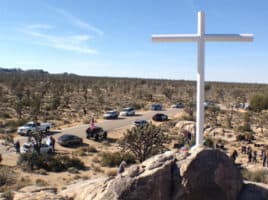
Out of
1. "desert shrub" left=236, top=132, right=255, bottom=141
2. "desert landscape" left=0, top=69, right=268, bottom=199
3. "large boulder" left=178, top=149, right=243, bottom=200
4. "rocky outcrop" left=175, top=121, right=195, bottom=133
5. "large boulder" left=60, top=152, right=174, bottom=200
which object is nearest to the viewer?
"large boulder" left=60, top=152, right=174, bottom=200

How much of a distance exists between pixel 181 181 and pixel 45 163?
17291mm

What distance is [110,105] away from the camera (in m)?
76.5

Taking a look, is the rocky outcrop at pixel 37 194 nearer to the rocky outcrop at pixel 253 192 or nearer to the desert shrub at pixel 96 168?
the rocky outcrop at pixel 253 192

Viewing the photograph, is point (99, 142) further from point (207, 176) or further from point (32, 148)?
point (207, 176)

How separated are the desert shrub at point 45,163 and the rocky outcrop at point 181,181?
14908 mm

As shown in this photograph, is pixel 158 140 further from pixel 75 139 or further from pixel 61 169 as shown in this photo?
pixel 75 139

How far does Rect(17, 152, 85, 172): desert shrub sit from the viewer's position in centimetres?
2661

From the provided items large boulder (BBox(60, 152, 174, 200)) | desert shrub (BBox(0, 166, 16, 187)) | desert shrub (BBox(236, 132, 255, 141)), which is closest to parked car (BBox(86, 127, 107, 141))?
desert shrub (BBox(236, 132, 255, 141))

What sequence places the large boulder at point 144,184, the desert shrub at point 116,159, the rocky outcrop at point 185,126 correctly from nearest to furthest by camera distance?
the large boulder at point 144,184 → the desert shrub at point 116,159 → the rocky outcrop at point 185,126

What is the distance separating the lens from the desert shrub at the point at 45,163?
26609mm

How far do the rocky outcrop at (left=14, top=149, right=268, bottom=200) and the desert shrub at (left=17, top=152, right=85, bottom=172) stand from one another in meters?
→ 14.9

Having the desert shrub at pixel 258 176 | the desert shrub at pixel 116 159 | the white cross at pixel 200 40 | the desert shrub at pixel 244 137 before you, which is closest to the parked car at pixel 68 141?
the desert shrub at pixel 116 159

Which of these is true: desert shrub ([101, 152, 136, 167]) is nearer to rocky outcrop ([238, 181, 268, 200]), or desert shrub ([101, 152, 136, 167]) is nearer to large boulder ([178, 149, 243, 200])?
rocky outcrop ([238, 181, 268, 200])

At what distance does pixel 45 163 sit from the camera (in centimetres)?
2700
